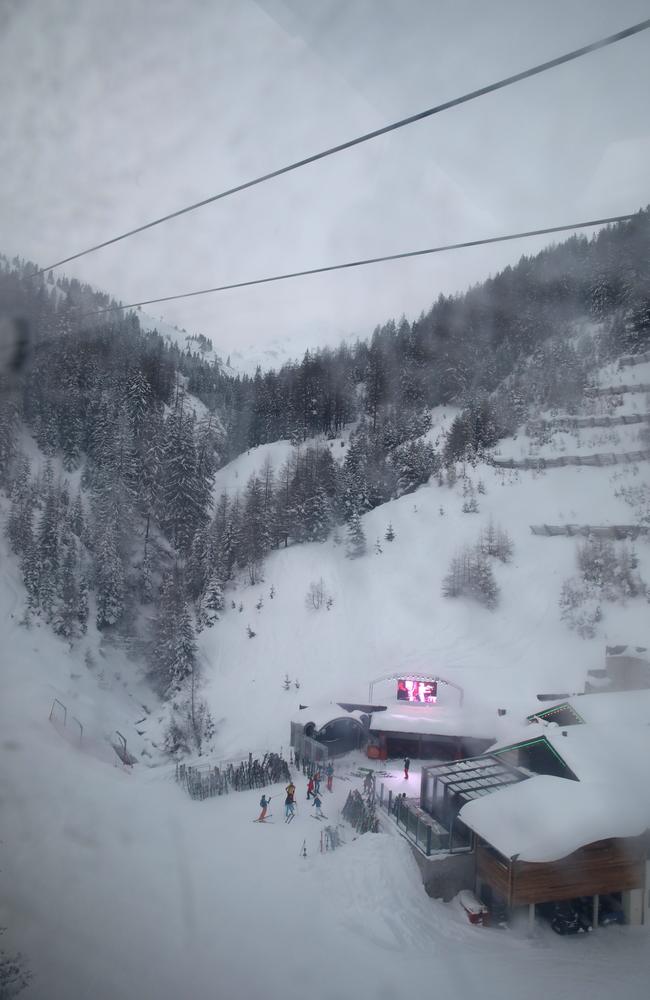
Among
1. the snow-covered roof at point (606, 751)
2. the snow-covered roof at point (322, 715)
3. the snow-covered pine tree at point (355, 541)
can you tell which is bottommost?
the snow-covered roof at point (322, 715)

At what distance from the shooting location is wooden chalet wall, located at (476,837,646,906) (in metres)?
5.20

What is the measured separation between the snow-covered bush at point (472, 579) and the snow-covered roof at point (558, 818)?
31.4 ft

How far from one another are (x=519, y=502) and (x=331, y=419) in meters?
17.6

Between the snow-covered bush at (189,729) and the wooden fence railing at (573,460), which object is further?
the wooden fence railing at (573,460)

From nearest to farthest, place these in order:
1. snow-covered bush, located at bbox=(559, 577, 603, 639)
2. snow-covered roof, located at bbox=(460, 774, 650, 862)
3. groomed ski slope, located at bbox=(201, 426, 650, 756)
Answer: snow-covered roof, located at bbox=(460, 774, 650, 862), groomed ski slope, located at bbox=(201, 426, 650, 756), snow-covered bush, located at bbox=(559, 577, 603, 639)

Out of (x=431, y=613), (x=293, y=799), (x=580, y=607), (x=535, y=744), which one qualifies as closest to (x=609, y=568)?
(x=580, y=607)

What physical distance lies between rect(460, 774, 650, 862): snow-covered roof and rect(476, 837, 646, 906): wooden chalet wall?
24 centimetres

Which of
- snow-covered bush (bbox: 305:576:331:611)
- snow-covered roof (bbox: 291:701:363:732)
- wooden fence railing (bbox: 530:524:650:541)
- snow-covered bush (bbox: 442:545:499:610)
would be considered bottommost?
snow-covered roof (bbox: 291:701:363:732)

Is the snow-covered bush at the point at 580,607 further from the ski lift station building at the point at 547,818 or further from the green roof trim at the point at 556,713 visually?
the ski lift station building at the point at 547,818

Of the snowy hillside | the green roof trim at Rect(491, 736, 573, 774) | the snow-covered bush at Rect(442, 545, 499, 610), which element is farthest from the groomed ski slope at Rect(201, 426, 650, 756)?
the green roof trim at Rect(491, 736, 573, 774)

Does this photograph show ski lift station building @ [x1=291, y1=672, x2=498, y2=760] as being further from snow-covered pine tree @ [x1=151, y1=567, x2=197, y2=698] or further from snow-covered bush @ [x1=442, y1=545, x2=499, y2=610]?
snow-covered pine tree @ [x1=151, y1=567, x2=197, y2=698]

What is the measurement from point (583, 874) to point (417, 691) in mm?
6640

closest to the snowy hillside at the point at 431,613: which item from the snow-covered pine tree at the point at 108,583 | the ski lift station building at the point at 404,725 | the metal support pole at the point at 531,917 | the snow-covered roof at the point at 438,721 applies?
the snow-covered roof at the point at 438,721

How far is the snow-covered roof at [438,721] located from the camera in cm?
1054
